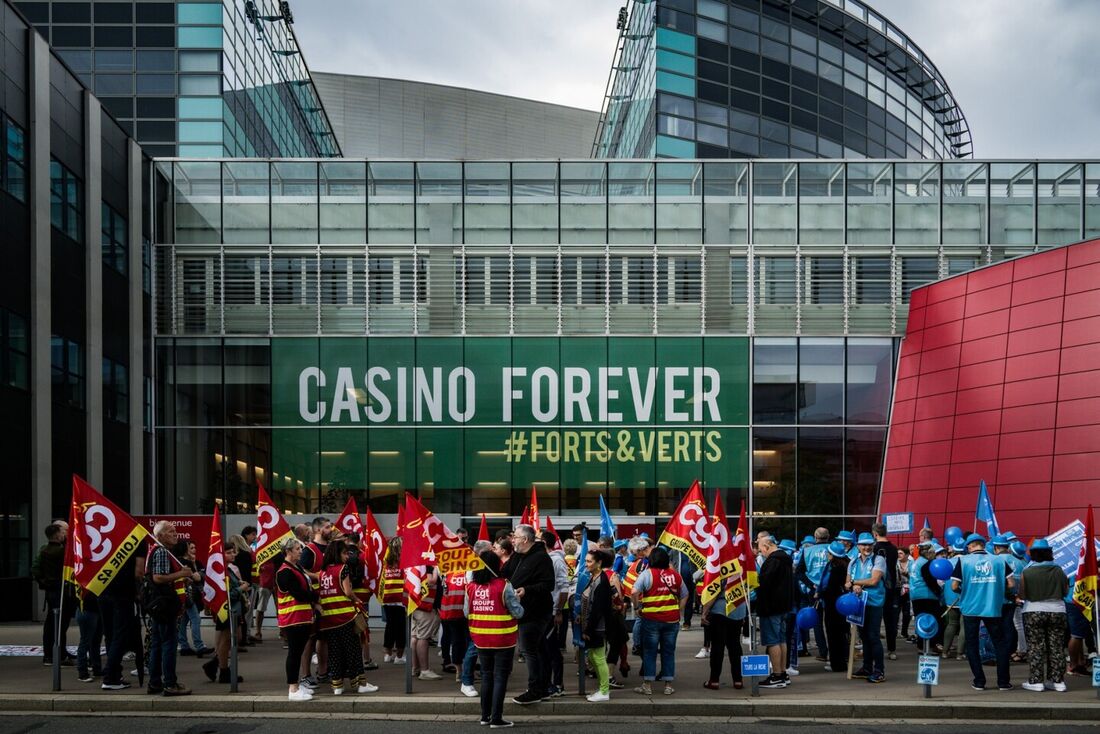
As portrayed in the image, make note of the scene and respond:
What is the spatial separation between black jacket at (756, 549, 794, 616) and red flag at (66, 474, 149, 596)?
6.86m

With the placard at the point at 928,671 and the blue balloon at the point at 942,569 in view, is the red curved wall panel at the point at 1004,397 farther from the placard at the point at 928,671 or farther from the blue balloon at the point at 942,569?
the placard at the point at 928,671

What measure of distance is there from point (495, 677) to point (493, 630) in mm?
574

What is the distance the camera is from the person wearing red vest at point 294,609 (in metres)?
11.2

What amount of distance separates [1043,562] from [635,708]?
4.97m

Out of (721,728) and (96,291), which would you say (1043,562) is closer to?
(721,728)

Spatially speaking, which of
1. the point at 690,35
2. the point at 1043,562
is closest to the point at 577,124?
the point at 690,35

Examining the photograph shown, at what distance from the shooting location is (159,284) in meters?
29.3

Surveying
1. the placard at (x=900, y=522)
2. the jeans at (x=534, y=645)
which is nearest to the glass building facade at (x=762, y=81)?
the placard at (x=900, y=522)

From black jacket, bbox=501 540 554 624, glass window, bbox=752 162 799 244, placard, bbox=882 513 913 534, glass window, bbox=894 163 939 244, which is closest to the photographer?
black jacket, bbox=501 540 554 624

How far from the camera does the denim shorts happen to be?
12406mm

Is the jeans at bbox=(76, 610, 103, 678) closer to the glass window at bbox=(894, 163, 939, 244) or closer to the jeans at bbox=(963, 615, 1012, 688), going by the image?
the jeans at bbox=(963, 615, 1012, 688)

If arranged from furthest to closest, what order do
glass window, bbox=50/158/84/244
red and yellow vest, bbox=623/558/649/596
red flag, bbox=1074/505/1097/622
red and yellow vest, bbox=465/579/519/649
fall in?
glass window, bbox=50/158/84/244, red and yellow vest, bbox=623/558/649/596, red flag, bbox=1074/505/1097/622, red and yellow vest, bbox=465/579/519/649

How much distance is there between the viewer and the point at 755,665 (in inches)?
452

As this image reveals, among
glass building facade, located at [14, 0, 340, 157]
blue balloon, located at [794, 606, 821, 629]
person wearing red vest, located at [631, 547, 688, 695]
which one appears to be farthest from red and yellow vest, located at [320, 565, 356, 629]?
glass building facade, located at [14, 0, 340, 157]
